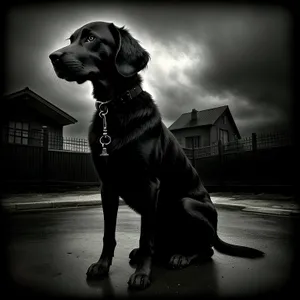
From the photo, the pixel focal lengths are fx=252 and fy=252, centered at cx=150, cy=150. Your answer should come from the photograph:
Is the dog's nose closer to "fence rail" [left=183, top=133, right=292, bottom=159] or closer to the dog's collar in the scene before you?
the dog's collar

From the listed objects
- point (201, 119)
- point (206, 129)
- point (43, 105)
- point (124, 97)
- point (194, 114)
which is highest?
point (194, 114)

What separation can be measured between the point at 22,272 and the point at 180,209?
106cm

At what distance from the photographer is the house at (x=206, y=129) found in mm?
12438

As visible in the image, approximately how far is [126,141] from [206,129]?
12383 mm

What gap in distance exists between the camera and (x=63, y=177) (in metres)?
9.91

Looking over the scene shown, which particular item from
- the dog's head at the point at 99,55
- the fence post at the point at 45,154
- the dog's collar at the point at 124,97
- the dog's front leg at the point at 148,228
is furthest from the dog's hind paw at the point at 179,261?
the fence post at the point at 45,154

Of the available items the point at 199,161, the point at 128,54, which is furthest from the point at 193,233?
the point at 199,161

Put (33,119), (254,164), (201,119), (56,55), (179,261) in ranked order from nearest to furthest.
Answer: (56,55) → (179,261) → (254,164) → (33,119) → (201,119)

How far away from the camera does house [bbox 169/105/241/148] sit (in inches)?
490

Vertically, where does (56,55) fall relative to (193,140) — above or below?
below

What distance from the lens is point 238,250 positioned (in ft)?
6.08

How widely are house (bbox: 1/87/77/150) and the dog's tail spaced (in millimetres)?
8643

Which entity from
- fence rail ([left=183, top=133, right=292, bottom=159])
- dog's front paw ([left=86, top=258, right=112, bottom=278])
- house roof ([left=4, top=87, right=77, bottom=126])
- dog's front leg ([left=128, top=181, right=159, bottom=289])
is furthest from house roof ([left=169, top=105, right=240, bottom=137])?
dog's front paw ([left=86, top=258, right=112, bottom=278])

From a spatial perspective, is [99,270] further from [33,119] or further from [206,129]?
[206,129]
